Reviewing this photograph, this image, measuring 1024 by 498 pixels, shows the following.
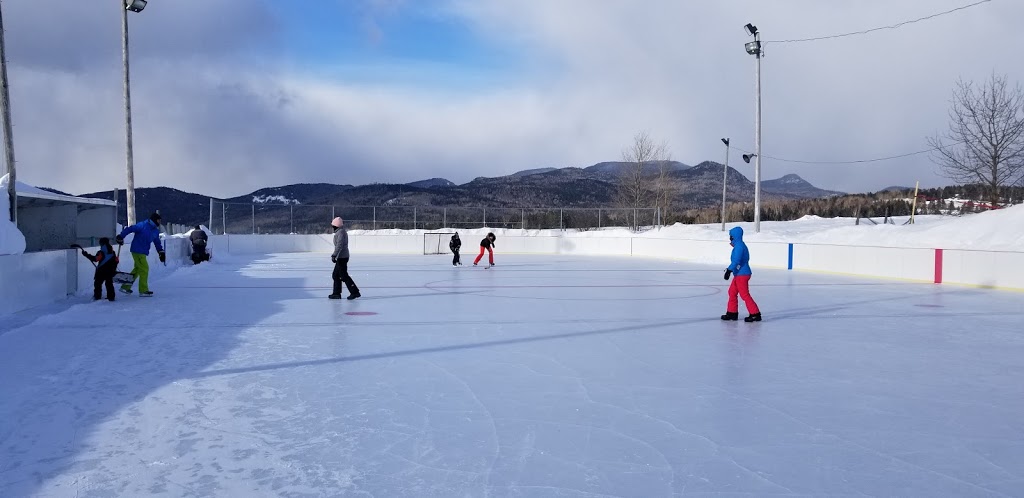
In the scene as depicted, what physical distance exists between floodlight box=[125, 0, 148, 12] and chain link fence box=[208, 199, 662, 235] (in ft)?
46.0

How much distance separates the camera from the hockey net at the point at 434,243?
114ft

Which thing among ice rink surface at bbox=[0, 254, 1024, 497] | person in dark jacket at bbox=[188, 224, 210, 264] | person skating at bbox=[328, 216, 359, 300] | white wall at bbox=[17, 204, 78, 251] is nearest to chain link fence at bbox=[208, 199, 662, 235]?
person in dark jacket at bbox=[188, 224, 210, 264]

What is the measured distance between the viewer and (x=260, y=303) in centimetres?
1258

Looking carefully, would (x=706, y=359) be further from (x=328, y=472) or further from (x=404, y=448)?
(x=328, y=472)

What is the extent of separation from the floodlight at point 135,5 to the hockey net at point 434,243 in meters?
17.6

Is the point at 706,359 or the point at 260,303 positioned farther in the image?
the point at 260,303

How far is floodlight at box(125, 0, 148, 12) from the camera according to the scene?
19203 mm

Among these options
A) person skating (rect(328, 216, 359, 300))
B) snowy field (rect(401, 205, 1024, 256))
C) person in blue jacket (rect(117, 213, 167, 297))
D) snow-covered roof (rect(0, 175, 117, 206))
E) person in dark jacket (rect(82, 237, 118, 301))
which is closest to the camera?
person skating (rect(328, 216, 359, 300))

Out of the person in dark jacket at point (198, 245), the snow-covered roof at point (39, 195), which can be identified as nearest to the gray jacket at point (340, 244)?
the snow-covered roof at point (39, 195)

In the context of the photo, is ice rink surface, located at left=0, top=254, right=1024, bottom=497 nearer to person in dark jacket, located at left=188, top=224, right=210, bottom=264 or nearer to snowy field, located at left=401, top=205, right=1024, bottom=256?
snowy field, located at left=401, top=205, right=1024, bottom=256

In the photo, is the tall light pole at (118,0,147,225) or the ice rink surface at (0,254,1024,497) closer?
the ice rink surface at (0,254,1024,497)

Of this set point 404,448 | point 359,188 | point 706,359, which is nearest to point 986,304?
Result: point 706,359

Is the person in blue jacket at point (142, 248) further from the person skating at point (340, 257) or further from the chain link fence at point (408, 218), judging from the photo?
the chain link fence at point (408, 218)

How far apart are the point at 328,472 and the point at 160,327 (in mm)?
6491
